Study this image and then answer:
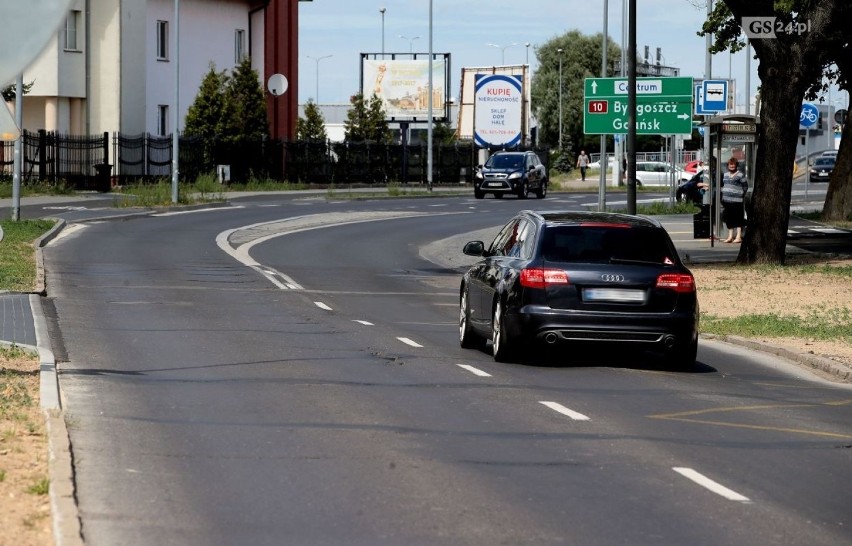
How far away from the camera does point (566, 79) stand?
138000 millimetres

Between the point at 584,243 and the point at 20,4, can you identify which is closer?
the point at 20,4

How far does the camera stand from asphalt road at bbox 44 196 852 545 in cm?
786

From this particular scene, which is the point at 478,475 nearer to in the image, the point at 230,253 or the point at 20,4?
the point at 20,4

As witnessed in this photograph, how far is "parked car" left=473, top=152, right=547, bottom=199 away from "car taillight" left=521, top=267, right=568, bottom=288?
46777 millimetres

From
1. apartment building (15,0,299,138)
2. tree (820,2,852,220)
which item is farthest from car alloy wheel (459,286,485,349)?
apartment building (15,0,299,138)

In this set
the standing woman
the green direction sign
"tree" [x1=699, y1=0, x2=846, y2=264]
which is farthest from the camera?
the green direction sign

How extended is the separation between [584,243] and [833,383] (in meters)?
2.57

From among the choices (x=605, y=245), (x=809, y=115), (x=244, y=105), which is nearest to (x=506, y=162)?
(x=244, y=105)

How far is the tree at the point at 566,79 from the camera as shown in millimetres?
134875

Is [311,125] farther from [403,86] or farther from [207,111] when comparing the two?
[207,111]

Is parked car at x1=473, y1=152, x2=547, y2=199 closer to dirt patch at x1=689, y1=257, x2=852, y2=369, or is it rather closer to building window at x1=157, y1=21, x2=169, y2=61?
building window at x1=157, y1=21, x2=169, y2=61

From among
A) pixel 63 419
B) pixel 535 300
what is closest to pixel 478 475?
pixel 63 419

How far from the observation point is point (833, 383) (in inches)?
565

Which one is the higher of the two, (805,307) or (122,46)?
(122,46)
